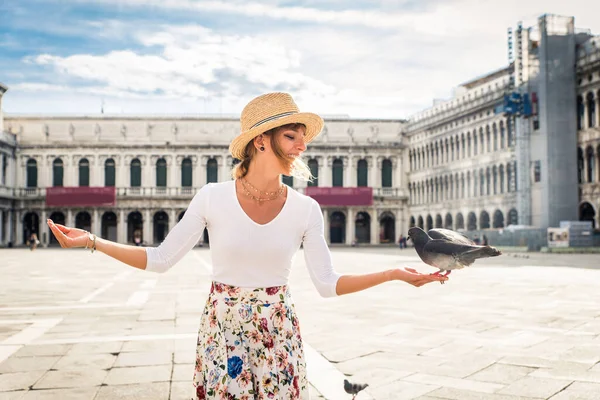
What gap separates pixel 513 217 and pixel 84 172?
3334cm

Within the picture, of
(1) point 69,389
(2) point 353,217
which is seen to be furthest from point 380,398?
(2) point 353,217

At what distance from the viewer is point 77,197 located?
5172 cm

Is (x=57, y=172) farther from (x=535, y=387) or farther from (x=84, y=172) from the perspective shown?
(x=535, y=387)

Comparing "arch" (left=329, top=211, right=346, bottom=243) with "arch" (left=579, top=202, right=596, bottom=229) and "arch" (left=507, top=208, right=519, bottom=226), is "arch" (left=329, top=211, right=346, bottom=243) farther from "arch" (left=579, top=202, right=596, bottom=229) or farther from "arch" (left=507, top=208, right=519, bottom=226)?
"arch" (left=579, top=202, right=596, bottom=229)

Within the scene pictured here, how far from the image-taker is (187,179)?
53969 mm

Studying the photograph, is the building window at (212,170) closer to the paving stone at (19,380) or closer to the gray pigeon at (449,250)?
the paving stone at (19,380)

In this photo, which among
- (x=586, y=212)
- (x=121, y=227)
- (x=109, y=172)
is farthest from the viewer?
(x=109, y=172)

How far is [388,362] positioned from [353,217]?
160 feet

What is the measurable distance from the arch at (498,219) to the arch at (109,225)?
96.9 ft

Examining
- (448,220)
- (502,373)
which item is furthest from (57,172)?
→ (502,373)

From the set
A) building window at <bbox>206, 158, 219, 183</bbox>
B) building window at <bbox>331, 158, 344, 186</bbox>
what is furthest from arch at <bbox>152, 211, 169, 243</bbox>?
building window at <bbox>331, 158, 344, 186</bbox>

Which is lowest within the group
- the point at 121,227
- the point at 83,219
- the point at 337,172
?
the point at 121,227

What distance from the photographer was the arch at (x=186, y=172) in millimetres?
53906

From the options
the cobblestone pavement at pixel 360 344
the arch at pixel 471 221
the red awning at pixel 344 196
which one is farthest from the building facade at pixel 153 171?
the cobblestone pavement at pixel 360 344
